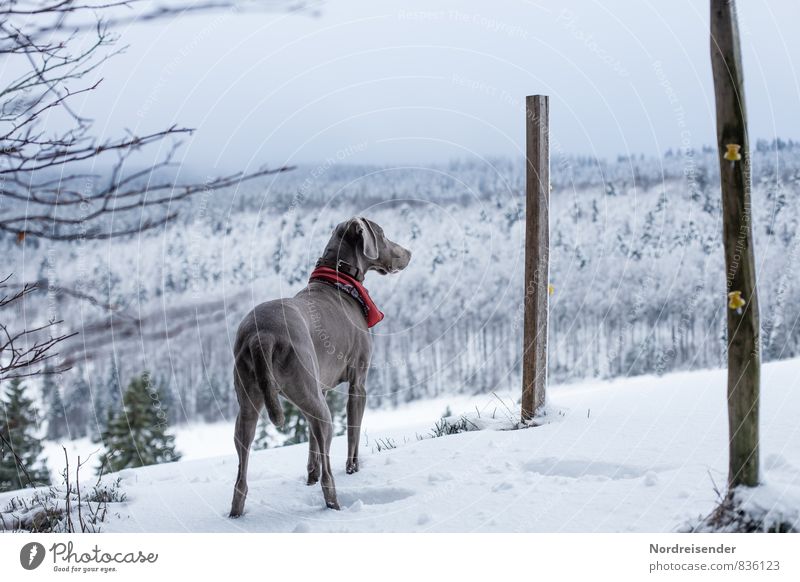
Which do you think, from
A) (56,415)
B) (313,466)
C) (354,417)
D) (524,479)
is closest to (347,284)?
(354,417)

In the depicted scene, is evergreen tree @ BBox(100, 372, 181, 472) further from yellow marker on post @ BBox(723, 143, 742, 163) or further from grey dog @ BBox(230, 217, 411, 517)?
yellow marker on post @ BBox(723, 143, 742, 163)

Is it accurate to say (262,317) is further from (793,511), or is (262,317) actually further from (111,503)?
(793,511)

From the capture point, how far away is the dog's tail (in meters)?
4.74

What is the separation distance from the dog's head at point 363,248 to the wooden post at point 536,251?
151cm

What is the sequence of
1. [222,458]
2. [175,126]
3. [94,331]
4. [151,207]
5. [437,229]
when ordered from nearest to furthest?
[94,331], [151,207], [175,126], [222,458], [437,229]

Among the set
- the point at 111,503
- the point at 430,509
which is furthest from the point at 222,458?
the point at 430,509

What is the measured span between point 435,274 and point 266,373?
8.88 metres

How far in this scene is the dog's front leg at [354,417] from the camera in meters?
5.96

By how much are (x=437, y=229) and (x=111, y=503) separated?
6.71m

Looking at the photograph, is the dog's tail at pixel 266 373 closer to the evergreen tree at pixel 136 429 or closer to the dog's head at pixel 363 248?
the dog's head at pixel 363 248

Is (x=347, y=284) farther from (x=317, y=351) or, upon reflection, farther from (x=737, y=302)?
(x=737, y=302)

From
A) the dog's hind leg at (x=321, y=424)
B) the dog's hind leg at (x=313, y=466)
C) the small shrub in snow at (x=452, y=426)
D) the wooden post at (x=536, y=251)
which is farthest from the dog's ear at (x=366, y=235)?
the small shrub in snow at (x=452, y=426)

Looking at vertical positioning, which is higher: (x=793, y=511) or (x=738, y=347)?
(x=738, y=347)

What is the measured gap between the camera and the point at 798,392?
6836 millimetres
